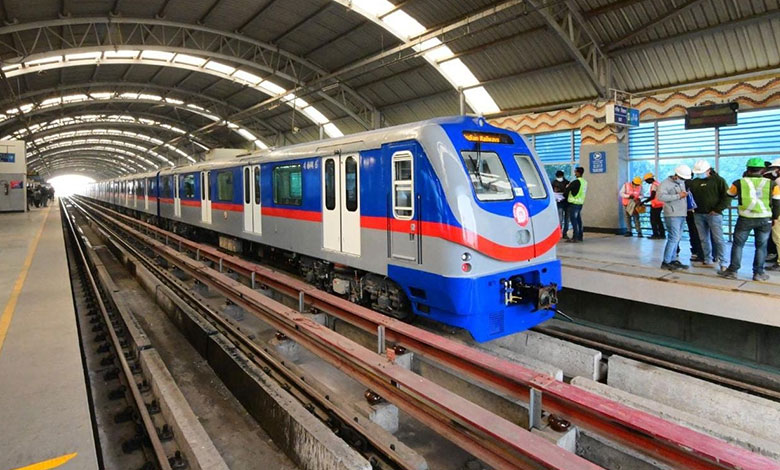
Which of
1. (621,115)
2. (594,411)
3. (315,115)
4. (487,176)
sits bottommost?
(594,411)

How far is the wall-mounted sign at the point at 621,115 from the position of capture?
1289cm

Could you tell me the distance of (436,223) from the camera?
561 centimetres

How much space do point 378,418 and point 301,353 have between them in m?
2.05

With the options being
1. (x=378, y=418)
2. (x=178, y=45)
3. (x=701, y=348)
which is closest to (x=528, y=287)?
(x=378, y=418)

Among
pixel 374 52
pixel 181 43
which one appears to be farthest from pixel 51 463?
pixel 181 43

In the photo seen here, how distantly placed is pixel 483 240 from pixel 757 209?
4420 millimetres

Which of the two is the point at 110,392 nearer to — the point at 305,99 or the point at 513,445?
the point at 513,445

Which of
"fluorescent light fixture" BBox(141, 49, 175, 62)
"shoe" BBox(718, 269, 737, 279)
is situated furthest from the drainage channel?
"fluorescent light fixture" BBox(141, 49, 175, 62)

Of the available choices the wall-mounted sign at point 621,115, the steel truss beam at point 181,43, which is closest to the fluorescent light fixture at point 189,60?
the steel truss beam at point 181,43

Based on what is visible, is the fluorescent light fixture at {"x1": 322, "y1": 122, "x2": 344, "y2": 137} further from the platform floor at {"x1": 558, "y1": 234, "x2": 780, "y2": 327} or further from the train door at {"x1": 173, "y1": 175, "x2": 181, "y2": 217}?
the platform floor at {"x1": 558, "y1": 234, "x2": 780, "y2": 327}

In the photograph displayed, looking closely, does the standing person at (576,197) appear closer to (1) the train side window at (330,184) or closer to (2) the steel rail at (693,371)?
(2) the steel rail at (693,371)

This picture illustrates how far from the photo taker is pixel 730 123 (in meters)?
11.6

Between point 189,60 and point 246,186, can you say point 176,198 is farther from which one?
point 189,60

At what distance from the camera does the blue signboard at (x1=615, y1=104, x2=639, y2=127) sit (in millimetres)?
13000
